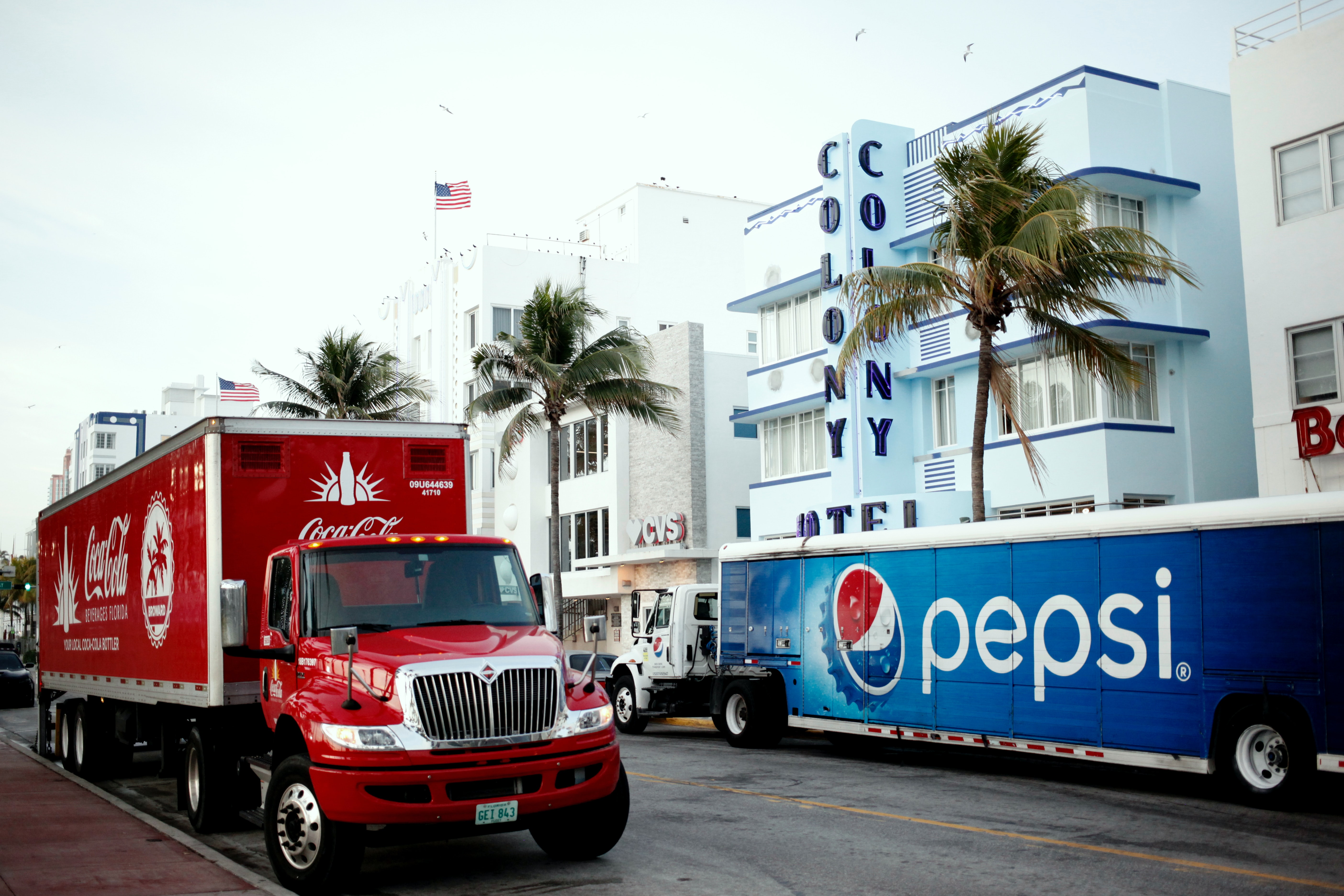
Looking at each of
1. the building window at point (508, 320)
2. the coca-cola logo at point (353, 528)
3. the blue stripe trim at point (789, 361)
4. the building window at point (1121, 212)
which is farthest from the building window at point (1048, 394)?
the building window at point (508, 320)

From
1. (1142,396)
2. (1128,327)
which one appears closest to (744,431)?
(1142,396)

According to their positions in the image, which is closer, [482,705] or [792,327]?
[482,705]

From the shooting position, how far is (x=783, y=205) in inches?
1240

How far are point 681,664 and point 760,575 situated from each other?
116 inches

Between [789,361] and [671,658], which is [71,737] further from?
[789,361]

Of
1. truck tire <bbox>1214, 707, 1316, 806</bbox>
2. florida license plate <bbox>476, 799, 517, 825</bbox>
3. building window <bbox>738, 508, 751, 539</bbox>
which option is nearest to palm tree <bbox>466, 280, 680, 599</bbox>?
building window <bbox>738, 508, 751, 539</bbox>

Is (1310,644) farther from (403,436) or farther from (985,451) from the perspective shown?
(985,451)

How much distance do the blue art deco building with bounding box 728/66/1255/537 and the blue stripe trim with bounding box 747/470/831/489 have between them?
61mm

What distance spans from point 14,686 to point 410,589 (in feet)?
99.5

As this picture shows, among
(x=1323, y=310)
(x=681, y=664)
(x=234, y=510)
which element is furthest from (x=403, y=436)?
(x=1323, y=310)

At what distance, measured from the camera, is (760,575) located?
18.9m

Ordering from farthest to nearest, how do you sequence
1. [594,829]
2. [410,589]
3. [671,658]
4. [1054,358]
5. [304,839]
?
[1054,358] → [671,658] → [410,589] → [594,829] → [304,839]

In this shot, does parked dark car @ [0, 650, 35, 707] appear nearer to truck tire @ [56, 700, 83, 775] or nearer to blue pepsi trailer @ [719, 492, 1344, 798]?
truck tire @ [56, 700, 83, 775]

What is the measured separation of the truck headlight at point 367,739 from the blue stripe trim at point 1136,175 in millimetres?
18457
